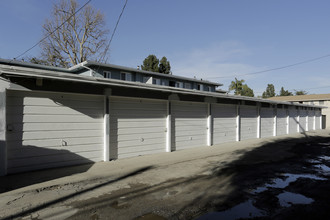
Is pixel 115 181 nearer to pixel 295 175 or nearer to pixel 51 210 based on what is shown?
pixel 51 210

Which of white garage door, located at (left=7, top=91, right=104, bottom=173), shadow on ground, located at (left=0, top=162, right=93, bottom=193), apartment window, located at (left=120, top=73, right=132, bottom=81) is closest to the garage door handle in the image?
white garage door, located at (left=7, top=91, right=104, bottom=173)

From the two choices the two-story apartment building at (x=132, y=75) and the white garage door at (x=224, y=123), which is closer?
the white garage door at (x=224, y=123)

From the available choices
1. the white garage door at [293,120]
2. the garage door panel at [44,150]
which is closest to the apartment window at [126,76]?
the garage door panel at [44,150]

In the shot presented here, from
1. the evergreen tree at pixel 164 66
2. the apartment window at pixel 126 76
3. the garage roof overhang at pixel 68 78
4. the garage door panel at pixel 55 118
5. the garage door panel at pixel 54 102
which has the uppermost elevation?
the evergreen tree at pixel 164 66

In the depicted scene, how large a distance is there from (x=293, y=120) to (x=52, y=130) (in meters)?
22.1

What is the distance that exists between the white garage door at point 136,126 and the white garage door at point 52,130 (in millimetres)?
565

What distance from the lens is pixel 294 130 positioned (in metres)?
21.4

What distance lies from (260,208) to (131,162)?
15.1ft

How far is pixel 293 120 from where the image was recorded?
2141cm

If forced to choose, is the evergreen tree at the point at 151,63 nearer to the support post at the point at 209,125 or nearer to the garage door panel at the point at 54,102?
the support post at the point at 209,125

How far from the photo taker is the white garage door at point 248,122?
46.8 ft

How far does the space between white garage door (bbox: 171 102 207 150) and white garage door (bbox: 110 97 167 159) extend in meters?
0.70

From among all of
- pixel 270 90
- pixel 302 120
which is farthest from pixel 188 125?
pixel 270 90

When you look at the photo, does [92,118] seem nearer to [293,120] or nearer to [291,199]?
[291,199]
